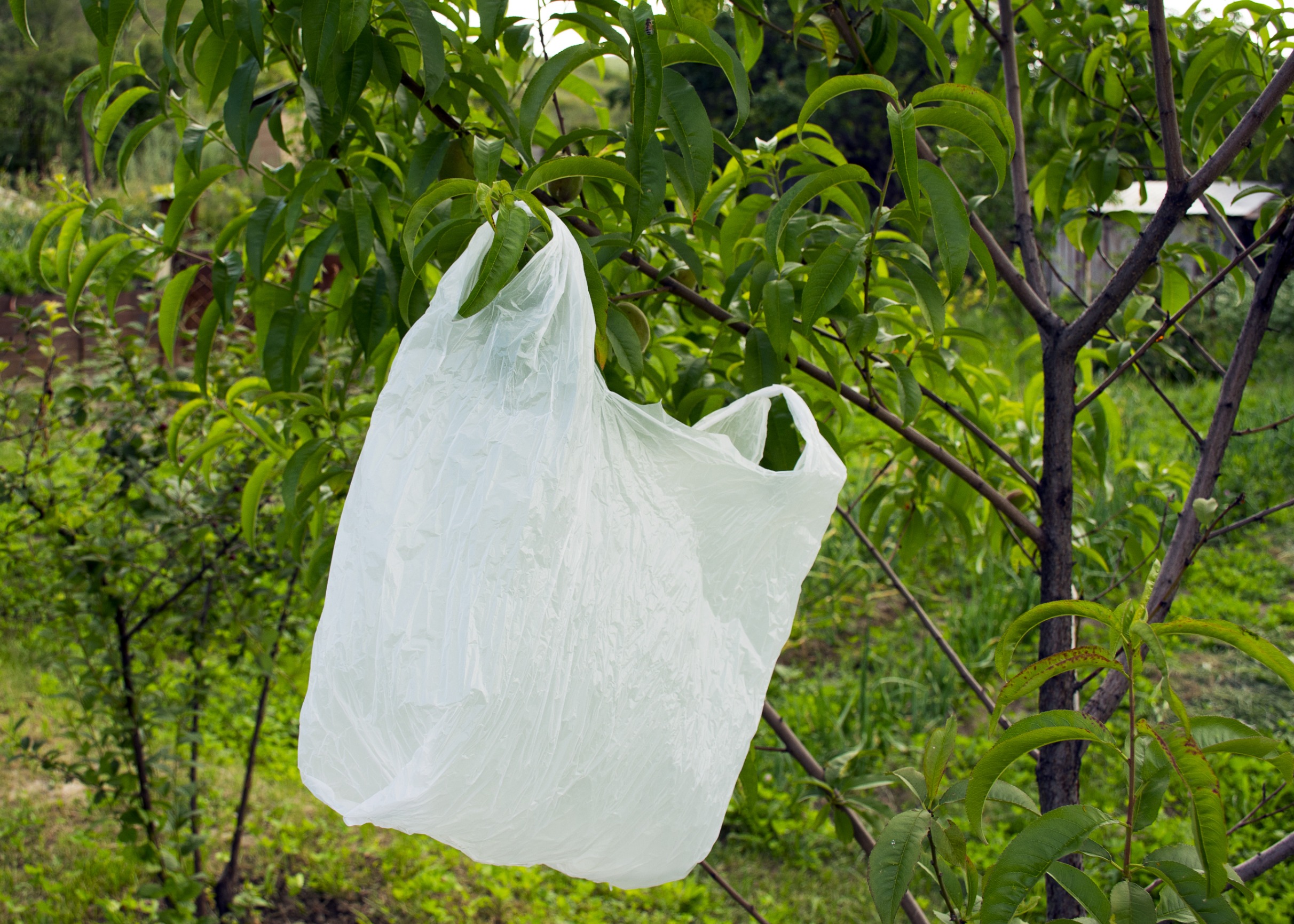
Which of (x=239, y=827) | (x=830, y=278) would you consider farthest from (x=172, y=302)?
(x=239, y=827)

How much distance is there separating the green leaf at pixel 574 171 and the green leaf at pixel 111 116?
500 mm

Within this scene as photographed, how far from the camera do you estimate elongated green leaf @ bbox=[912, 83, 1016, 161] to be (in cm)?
78

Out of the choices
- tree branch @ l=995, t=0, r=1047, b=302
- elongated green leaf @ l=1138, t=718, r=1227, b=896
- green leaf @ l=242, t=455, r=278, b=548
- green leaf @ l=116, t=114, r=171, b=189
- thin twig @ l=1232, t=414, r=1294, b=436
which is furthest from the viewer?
tree branch @ l=995, t=0, r=1047, b=302

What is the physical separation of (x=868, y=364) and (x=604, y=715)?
1.77ft

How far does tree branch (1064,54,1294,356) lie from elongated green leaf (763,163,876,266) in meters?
0.35

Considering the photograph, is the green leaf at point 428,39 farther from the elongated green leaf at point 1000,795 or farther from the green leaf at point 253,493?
the elongated green leaf at point 1000,795

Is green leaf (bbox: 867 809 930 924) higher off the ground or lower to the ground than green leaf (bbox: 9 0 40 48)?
lower

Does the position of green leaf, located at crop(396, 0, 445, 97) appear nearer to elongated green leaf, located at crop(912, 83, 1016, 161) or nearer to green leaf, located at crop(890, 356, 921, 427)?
elongated green leaf, located at crop(912, 83, 1016, 161)

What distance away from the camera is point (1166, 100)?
103cm

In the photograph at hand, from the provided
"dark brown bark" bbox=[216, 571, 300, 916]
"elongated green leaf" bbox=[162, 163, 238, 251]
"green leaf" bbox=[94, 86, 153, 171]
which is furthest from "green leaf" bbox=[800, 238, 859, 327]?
"dark brown bark" bbox=[216, 571, 300, 916]

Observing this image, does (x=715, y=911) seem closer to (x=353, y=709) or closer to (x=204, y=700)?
(x=204, y=700)

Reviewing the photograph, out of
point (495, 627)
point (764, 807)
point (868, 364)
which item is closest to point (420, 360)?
point (495, 627)

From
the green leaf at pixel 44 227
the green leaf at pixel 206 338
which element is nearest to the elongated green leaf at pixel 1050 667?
the green leaf at pixel 206 338

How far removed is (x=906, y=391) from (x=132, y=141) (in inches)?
35.5
